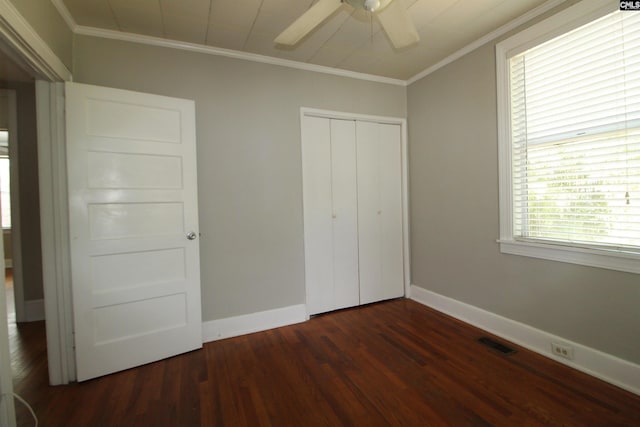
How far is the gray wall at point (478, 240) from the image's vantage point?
187 centimetres

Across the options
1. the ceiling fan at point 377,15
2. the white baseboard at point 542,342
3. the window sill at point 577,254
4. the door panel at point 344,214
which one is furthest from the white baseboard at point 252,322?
the ceiling fan at point 377,15

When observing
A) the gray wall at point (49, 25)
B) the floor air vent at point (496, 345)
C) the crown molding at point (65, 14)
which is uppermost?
the crown molding at point (65, 14)

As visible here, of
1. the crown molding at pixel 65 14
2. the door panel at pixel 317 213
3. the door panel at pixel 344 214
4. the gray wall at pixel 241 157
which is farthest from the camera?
the door panel at pixel 344 214

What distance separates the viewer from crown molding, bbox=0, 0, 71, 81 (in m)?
1.33

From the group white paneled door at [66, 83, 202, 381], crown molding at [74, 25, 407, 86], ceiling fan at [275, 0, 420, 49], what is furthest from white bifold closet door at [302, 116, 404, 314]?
ceiling fan at [275, 0, 420, 49]

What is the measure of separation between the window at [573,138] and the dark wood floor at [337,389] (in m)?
0.84

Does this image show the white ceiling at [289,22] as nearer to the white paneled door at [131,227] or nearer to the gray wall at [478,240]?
the gray wall at [478,240]

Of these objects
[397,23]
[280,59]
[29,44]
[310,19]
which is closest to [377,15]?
[397,23]

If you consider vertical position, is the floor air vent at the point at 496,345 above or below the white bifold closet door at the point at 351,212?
below

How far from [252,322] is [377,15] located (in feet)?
8.22

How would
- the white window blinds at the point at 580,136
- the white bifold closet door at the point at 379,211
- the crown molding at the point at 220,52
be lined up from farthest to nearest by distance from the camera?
the white bifold closet door at the point at 379,211 < the crown molding at the point at 220,52 < the white window blinds at the point at 580,136

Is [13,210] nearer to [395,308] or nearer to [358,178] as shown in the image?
[358,178]

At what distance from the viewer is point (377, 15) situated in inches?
56.5

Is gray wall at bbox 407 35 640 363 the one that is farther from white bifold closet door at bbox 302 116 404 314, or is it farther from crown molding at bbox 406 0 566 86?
white bifold closet door at bbox 302 116 404 314
